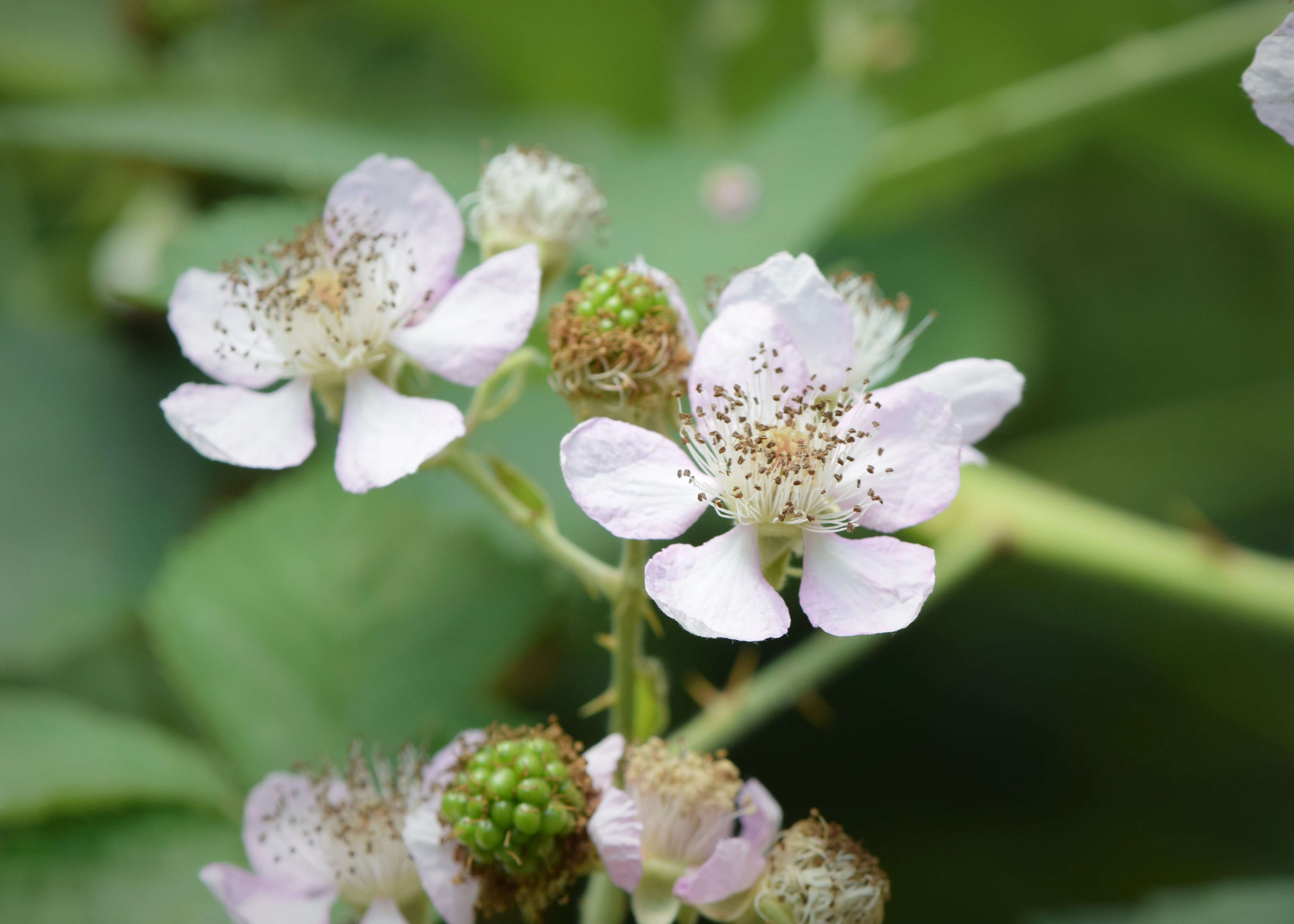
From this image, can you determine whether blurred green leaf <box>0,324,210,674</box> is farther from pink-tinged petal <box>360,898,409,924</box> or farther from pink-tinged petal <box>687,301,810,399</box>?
pink-tinged petal <box>687,301,810,399</box>

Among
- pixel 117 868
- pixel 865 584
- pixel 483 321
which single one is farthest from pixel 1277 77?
pixel 117 868

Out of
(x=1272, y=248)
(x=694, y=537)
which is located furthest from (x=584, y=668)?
(x=1272, y=248)

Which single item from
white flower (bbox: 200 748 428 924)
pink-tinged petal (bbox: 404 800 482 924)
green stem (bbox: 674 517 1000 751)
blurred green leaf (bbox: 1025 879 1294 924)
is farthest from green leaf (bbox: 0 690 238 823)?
blurred green leaf (bbox: 1025 879 1294 924)

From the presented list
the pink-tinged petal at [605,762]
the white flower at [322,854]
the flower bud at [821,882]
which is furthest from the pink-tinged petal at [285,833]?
the flower bud at [821,882]

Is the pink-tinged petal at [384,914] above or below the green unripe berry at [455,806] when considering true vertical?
below

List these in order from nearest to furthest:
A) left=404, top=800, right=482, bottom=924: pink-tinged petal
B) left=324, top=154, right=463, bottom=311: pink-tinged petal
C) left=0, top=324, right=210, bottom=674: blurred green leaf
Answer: left=404, top=800, right=482, bottom=924: pink-tinged petal → left=324, top=154, right=463, bottom=311: pink-tinged petal → left=0, top=324, right=210, bottom=674: blurred green leaf

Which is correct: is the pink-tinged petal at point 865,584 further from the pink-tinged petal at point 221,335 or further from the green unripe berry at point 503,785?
the pink-tinged petal at point 221,335

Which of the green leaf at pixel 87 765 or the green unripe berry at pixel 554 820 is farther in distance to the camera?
the green leaf at pixel 87 765

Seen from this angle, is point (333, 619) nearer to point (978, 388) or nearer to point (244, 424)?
point (244, 424)
